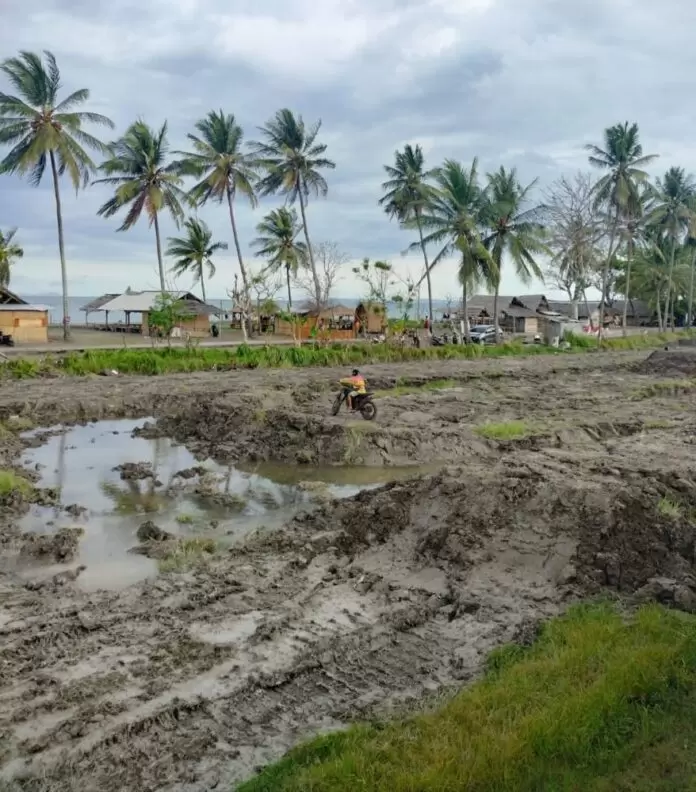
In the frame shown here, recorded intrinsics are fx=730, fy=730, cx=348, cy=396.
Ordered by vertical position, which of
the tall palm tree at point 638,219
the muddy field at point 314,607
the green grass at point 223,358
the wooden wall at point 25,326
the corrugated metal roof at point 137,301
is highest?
the tall palm tree at point 638,219

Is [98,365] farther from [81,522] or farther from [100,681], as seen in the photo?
[100,681]

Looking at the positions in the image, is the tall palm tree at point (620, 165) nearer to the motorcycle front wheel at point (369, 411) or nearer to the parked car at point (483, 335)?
the parked car at point (483, 335)

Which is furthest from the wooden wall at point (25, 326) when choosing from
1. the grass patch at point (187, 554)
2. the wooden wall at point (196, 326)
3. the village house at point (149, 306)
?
the grass patch at point (187, 554)

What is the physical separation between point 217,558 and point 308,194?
3807cm

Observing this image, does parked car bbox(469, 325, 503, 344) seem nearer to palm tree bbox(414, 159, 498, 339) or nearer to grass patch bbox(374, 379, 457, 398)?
palm tree bbox(414, 159, 498, 339)

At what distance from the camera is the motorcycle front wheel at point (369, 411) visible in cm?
1616

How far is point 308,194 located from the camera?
143 ft

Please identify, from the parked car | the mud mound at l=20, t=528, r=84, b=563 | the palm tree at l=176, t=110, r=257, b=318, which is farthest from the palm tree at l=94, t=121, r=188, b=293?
the mud mound at l=20, t=528, r=84, b=563

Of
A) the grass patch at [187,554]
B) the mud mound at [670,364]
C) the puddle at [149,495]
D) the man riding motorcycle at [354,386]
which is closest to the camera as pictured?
the grass patch at [187,554]

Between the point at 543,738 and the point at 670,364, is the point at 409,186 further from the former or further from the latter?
the point at 543,738

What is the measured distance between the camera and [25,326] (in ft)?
124

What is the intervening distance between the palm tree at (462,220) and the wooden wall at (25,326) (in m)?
21.0

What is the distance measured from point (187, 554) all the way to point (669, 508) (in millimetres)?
5403

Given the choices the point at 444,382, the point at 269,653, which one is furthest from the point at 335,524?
the point at 444,382
